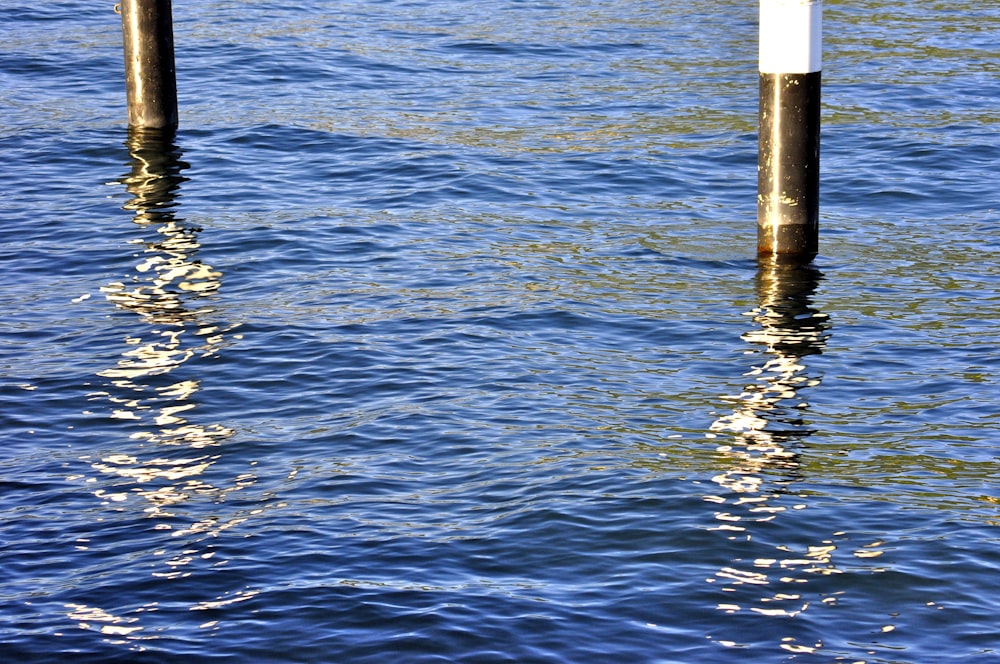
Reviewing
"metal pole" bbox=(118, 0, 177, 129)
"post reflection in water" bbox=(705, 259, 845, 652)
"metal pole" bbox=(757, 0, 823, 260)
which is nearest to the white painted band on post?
"metal pole" bbox=(757, 0, 823, 260)

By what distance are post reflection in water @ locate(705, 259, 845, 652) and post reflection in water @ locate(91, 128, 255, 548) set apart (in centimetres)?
245

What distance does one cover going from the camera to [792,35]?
9750mm

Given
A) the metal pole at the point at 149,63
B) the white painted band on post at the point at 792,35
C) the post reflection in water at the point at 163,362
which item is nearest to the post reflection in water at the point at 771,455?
the white painted band on post at the point at 792,35

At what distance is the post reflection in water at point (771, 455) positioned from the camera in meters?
6.21

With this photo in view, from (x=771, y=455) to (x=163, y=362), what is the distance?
12.7 ft

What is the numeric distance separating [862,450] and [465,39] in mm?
14166

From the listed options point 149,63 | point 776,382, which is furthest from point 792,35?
point 149,63

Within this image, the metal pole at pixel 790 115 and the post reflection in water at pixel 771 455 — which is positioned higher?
the metal pole at pixel 790 115

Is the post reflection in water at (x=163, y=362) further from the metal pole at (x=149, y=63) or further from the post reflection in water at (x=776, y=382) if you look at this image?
the post reflection in water at (x=776, y=382)

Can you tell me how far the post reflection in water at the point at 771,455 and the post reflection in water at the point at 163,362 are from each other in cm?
245

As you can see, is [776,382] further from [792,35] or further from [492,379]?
[792,35]

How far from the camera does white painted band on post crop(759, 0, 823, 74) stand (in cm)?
971

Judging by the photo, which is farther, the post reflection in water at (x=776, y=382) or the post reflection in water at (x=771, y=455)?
the post reflection in water at (x=776, y=382)

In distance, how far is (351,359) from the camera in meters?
9.28
